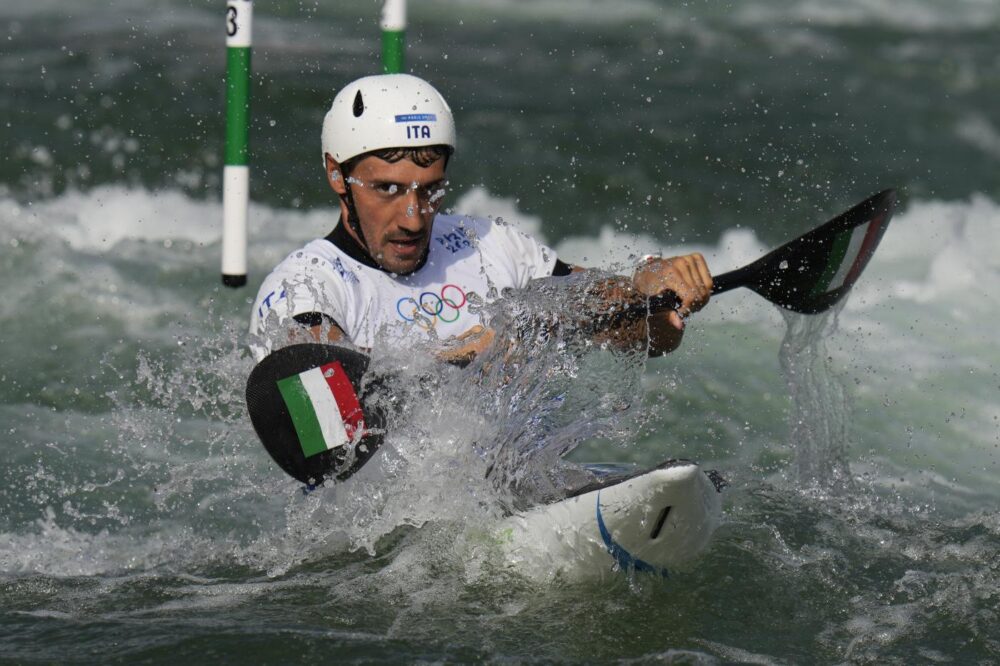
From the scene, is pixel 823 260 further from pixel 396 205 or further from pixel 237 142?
pixel 237 142

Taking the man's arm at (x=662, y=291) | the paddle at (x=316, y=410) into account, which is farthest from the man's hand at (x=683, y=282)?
the paddle at (x=316, y=410)

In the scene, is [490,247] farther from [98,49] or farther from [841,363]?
[98,49]

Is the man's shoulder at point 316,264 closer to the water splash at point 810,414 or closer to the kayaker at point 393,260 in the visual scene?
the kayaker at point 393,260

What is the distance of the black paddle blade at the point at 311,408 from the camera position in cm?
360

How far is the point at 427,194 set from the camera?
4043mm

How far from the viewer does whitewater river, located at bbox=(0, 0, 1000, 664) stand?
12.3 ft

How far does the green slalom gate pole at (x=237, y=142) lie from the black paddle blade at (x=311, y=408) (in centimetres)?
113

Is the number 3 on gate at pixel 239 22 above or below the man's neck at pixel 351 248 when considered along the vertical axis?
above

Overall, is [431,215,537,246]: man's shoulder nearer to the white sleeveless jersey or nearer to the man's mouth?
the white sleeveless jersey

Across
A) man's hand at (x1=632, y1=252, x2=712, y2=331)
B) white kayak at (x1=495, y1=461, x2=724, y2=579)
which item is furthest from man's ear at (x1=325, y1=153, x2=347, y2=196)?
white kayak at (x1=495, y1=461, x2=724, y2=579)

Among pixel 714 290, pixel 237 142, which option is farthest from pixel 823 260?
pixel 237 142

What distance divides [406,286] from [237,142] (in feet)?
3.31

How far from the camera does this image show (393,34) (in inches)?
202

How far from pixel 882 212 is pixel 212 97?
6116mm
